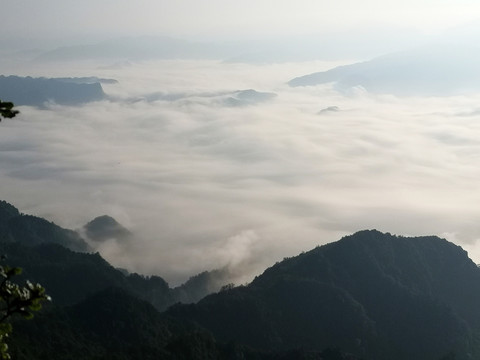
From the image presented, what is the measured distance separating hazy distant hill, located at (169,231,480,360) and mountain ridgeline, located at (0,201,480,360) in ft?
0.97

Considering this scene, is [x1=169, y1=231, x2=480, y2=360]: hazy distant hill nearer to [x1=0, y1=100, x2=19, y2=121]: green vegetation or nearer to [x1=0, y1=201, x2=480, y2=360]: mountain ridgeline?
[x1=0, y1=201, x2=480, y2=360]: mountain ridgeline

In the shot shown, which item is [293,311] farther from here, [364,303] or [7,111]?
[7,111]

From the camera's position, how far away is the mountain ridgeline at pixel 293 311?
119m

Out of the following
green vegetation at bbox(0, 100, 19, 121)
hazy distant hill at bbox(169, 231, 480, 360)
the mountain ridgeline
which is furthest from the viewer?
hazy distant hill at bbox(169, 231, 480, 360)

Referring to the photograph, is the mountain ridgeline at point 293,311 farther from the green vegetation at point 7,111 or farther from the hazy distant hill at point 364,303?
the green vegetation at point 7,111

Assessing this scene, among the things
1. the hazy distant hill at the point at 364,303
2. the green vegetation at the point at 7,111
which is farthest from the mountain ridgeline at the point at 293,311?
the green vegetation at the point at 7,111

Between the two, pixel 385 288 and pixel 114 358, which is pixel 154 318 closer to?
pixel 114 358

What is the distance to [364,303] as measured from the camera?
16925 centimetres

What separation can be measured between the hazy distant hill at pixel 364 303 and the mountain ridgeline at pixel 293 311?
0.97 ft

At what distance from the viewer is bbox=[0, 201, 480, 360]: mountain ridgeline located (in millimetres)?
118750

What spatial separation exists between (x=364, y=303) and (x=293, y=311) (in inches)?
862

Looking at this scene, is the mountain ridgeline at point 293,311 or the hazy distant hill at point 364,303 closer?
the mountain ridgeline at point 293,311

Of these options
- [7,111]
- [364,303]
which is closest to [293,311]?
[364,303]

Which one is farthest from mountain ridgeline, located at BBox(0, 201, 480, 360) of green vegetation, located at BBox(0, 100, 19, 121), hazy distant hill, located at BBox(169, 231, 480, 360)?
green vegetation, located at BBox(0, 100, 19, 121)
